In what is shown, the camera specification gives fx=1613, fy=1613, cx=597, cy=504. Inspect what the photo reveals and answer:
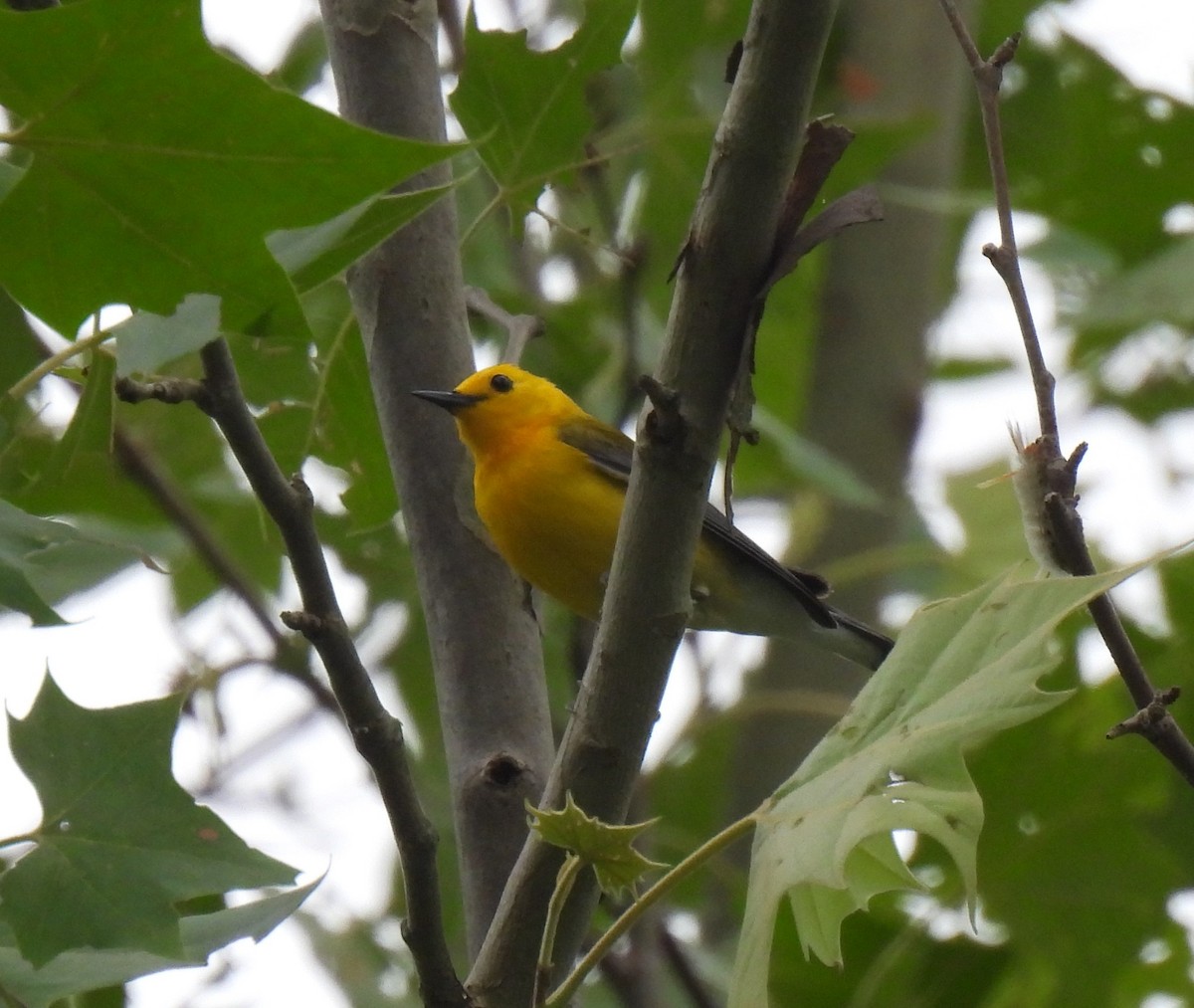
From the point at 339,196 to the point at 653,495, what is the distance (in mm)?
514

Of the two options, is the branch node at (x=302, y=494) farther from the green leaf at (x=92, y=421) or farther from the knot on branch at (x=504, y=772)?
the knot on branch at (x=504, y=772)

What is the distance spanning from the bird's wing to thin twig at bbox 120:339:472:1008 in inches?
87.4

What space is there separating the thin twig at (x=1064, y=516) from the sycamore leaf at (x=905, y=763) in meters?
0.13

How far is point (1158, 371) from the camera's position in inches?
266

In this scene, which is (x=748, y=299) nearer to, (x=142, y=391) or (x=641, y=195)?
(x=142, y=391)

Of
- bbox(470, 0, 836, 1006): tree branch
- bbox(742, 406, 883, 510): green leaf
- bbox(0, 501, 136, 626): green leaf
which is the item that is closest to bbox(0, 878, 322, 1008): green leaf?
bbox(470, 0, 836, 1006): tree branch

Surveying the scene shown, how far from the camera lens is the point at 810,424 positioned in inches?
237

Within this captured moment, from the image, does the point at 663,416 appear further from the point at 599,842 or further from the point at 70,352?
the point at 70,352

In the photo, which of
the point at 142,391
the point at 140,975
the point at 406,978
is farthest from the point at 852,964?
the point at 142,391

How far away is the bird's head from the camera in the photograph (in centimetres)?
426

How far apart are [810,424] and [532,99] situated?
321cm

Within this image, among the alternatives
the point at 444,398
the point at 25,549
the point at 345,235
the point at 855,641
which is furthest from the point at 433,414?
the point at 855,641

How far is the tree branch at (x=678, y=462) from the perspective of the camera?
5.80ft

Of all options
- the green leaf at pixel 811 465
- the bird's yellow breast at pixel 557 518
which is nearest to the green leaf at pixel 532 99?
the bird's yellow breast at pixel 557 518
